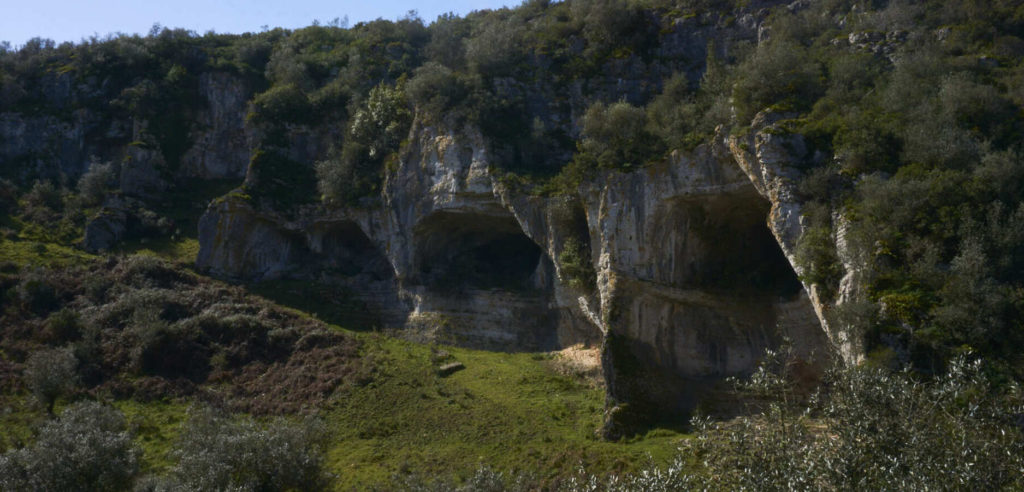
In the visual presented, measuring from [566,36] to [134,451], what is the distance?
2823 centimetres

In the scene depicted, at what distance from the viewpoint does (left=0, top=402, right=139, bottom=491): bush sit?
1869 cm

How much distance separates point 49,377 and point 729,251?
25116 millimetres

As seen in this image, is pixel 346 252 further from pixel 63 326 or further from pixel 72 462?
pixel 72 462

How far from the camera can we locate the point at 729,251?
26266 millimetres

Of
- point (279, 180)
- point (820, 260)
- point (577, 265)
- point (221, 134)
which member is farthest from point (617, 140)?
point (221, 134)

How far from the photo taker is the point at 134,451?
2067cm

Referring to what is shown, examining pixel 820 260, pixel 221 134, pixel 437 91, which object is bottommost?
pixel 820 260

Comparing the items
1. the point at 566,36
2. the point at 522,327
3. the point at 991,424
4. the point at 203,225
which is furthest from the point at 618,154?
the point at 203,225

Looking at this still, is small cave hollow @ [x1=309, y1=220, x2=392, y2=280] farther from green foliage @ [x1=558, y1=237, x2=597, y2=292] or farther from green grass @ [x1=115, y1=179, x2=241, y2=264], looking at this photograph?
green foliage @ [x1=558, y1=237, x2=597, y2=292]

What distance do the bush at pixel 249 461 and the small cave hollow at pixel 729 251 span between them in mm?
13983

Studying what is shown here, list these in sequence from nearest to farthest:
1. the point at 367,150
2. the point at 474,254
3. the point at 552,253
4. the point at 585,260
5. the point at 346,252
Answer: the point at 585,260
the point at 552,253
the point at 474,254
the point at 367,150
the point at 346,252

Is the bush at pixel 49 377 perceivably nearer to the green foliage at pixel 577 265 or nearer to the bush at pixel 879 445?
the green foliage at pixel 577 265

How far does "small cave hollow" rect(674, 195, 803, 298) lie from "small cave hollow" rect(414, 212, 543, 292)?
871cm

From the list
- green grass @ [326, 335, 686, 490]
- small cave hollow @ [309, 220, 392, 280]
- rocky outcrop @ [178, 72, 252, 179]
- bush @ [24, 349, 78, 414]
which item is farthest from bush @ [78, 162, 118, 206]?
green grass @ [326, 335, 686, 490]
